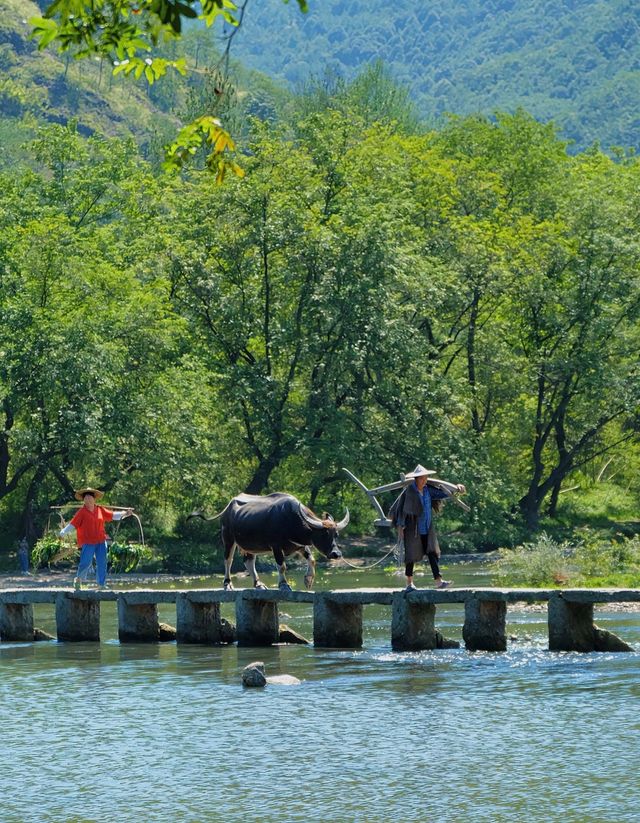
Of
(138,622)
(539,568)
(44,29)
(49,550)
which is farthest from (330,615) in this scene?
(49,550)

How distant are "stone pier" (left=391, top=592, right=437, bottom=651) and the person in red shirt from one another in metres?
5.64

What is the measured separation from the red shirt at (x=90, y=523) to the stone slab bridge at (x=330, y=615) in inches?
40.4

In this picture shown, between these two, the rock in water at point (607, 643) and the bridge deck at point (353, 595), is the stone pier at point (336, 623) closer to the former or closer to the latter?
the bridge deck at point (353, 595)

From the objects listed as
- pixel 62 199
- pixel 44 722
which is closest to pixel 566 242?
pixel 62 199

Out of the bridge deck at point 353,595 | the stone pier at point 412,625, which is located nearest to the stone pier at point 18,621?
the bridge deck at point 353,595

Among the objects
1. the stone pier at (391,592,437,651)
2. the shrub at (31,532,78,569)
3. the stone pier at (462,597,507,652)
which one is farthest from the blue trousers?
the shrub at (31,532,78,569)

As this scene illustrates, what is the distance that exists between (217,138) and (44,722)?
41.4 feet

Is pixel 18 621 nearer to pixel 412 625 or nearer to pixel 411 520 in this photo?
pixel 412 625

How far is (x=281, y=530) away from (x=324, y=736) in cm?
900

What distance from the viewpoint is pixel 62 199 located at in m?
64.3

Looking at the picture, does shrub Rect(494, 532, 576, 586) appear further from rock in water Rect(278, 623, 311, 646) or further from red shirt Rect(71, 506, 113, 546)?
red shirt Rect(71, 506, 113, 546)

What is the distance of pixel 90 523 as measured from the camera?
28.3 meters

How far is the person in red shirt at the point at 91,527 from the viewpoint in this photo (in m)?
28.3

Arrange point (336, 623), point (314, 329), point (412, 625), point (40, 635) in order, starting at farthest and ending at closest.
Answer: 1. point (314, 329)
2. point (40, 635)
3. point (336, 623)
4. point (412, 625)
